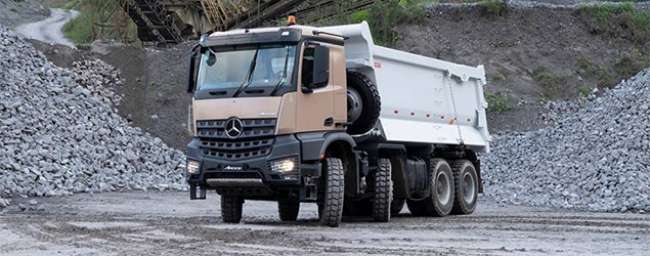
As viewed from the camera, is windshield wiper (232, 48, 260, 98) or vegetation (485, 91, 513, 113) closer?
windshield wiper (232, 48, 260, 98)

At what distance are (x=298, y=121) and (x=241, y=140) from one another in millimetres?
867

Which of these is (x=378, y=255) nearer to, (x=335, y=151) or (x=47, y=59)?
(x=335, y=151)

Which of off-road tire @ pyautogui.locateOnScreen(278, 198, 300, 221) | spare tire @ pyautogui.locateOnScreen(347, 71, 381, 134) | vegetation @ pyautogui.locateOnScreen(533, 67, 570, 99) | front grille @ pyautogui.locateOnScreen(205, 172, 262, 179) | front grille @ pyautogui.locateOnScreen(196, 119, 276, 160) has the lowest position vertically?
off-road tire @ pyautogui.locateOnScreen(278, 198, 300, 221)

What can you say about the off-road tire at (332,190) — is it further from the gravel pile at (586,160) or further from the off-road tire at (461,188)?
the gravel pile at (586,160)

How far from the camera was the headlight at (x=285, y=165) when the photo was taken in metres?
15.0

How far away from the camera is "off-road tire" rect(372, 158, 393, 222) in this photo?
16.9 metres

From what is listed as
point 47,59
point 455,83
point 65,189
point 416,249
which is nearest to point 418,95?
point 455,83

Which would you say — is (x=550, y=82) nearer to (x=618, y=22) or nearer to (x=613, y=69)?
(x=613, y=69)

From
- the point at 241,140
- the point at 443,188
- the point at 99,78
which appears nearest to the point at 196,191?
the point at 241,140

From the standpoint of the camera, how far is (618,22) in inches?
1591

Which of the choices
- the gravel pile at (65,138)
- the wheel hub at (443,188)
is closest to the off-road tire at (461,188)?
the wheel hub at (443,188)

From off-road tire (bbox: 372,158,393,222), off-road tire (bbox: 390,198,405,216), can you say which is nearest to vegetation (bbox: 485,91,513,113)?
off-road tire (bbox: 390,198,405,216)

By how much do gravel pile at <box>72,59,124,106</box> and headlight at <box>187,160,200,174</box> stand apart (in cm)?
1454

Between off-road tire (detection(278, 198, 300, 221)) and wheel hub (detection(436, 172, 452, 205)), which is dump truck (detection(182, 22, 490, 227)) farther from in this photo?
wheel hub (detection(436, 172, 452, 205))
